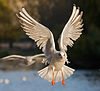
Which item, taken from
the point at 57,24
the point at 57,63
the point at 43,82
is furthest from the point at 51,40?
the point at 57,24

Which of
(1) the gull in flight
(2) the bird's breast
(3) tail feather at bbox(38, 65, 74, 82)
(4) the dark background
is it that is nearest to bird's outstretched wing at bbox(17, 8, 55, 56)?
(1) the gull in flight

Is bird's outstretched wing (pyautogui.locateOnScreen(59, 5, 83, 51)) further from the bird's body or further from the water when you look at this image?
the water

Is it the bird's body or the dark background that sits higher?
the bird's body

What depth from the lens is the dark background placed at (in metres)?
29.3

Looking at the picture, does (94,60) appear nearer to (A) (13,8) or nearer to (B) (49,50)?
(A) (13,8)

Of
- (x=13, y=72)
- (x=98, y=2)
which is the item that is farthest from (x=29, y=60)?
(x=98, y=2)

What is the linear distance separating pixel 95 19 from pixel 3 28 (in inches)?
569

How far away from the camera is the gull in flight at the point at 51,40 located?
689 centimetres

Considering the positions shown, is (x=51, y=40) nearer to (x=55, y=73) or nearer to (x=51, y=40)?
(x=51, y=40)

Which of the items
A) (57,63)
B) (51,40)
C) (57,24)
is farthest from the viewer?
(57,24)

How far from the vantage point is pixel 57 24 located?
119 ft

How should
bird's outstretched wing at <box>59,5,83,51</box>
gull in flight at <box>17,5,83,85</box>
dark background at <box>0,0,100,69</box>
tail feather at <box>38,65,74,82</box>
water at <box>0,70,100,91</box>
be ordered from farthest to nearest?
dark background at <box>0,0,100,69</box> → water at <box>0,70,100,91</box> → bird's outstretched wing at <box>59,5,83,51</box> → tail feather at <box>38,65,74,82</box> → gull in flight at <box>17,5,83,85</box>

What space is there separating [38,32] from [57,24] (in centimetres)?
2915

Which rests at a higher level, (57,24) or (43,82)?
(57,24)
